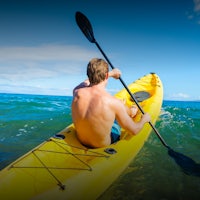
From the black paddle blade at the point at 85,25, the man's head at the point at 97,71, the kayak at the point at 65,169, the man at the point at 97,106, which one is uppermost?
the black paddle blade at the point at 85,25

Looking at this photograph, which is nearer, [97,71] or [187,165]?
[97,71]

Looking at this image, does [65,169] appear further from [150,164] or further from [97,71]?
[150,164]

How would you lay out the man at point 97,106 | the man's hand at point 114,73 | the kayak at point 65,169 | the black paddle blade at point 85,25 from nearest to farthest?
the kayak at point 65,169
the man at point 97,106
the man's hand at point 114,73
the black paddle blade at point 85,25

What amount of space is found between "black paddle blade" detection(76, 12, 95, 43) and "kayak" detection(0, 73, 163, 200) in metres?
2.36

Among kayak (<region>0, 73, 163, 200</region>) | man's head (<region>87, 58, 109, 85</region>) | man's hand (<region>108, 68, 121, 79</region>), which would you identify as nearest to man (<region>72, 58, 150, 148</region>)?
man's head (<region>87, 58, 109, 85</region>)

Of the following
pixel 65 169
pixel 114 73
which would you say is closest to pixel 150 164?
pixel 114 73

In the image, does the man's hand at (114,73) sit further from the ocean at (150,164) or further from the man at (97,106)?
the ocean at (150,164)

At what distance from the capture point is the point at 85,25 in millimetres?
5312

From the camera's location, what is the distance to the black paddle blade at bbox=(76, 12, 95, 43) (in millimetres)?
5254

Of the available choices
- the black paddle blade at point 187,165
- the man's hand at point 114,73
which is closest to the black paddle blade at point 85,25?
the man's hand at point 114,73

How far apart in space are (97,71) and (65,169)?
4.44 ft

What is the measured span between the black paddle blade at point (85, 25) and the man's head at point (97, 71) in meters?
2.44

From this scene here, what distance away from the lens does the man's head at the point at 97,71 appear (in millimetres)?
2984

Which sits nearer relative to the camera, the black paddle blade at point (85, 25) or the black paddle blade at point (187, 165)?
the black paddle blade at point (187, 165)
